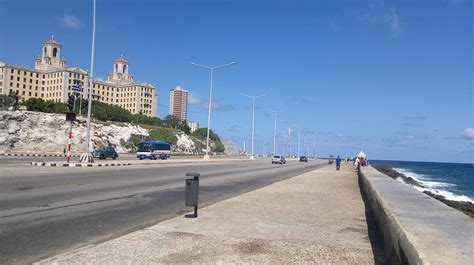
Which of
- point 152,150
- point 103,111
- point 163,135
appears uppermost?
point 103,111

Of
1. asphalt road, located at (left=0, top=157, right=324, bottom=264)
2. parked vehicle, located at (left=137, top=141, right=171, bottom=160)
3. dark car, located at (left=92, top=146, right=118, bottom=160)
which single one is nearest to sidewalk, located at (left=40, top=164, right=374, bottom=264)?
asphalt road, located at (left=0, top=157, right=324, bottom=264)

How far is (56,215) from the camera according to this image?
10.4m

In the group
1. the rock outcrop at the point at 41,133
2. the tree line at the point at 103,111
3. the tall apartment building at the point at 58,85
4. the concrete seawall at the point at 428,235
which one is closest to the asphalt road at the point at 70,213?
the concrete seawall at the point at 428,235

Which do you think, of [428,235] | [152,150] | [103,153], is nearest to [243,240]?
[428,235]

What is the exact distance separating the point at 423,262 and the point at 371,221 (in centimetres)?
745

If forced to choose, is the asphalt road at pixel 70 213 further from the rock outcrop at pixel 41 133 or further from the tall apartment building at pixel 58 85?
the tall apartment building at pixel 58 85

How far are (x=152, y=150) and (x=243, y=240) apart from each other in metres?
55.7

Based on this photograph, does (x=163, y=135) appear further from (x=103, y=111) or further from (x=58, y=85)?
(x=58, y=85)

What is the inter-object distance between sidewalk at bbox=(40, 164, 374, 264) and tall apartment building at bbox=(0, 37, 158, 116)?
5084 inches

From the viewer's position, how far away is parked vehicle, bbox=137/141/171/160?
61.4m

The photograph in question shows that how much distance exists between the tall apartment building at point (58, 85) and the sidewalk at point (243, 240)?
129124 mm

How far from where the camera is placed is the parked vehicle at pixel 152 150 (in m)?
61.4

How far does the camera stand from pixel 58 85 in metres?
151

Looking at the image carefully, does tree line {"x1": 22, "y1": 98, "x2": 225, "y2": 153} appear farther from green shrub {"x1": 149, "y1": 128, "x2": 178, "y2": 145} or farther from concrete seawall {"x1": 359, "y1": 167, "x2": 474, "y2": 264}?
concrete seawall {"x1": 359, "y1": 167, "x2": 474, "y2": 264}
